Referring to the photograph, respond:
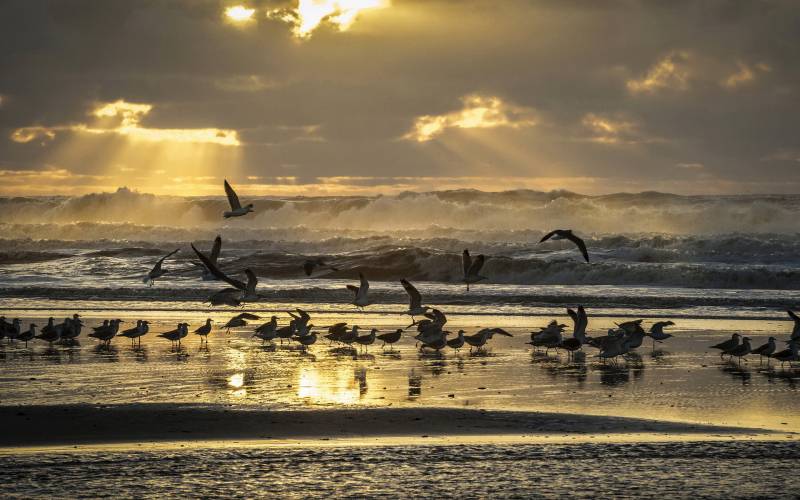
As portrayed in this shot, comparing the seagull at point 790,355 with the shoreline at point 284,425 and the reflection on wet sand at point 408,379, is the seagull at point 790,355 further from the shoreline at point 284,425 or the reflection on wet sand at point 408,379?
the shoreline at point 284,425

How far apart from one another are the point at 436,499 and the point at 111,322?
541 inches

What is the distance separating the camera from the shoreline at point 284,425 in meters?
11.4

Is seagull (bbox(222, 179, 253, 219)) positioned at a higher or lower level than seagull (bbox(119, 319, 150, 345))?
higher

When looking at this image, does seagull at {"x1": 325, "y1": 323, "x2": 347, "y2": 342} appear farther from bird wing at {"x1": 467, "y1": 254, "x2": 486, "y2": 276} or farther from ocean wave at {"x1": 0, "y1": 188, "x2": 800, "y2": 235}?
ocean wave at {"x1": 0, "y1": 188, "x2": 800, "y2": 235}

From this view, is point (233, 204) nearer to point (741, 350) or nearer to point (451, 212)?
point (741, 350)

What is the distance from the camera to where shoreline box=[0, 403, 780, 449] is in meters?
11.4

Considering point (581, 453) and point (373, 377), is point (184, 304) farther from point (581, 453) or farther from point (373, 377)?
point (581, 453)

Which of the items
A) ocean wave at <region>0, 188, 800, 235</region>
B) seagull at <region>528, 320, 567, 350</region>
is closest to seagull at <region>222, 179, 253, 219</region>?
seagull at <region>528, 320, 567, 350</region>

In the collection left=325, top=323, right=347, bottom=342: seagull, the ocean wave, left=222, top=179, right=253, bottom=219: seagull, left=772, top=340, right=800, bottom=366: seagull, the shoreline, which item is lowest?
the shoreline

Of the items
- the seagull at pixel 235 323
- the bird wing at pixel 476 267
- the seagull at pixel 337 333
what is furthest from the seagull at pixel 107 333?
the bird wing at pixel 476 267

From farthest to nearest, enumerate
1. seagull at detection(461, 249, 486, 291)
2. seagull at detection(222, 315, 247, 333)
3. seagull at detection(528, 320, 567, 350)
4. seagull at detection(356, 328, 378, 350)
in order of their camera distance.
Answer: seagull at detection(461, 249, 486, 291)
seagull at detection(222, 315, 247, 333)
seagull at detection(356, 328, 378, 350)
seagull at detection(528, 320, 567, 350)

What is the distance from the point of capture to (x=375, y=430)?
1174 cm

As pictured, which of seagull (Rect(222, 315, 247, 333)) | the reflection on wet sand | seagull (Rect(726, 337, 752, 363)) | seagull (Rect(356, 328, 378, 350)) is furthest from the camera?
Result: seagull (Rect(222, 315, 247, 333))

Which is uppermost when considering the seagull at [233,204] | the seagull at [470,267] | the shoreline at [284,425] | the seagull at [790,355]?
the seagull at [233,204]
